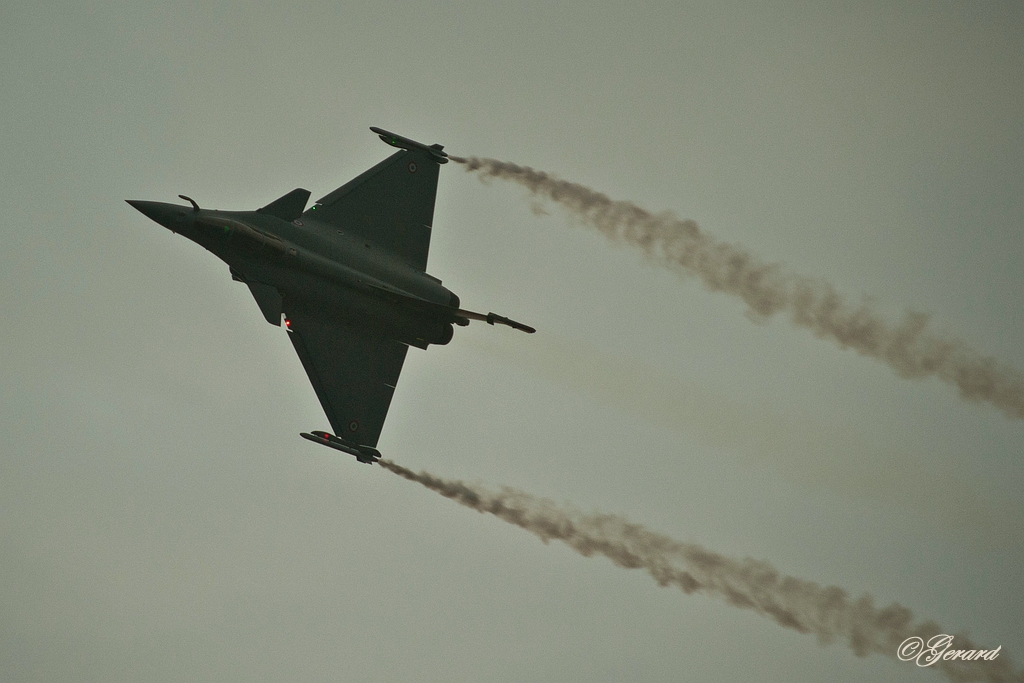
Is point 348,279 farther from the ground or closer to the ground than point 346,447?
farther from the ground

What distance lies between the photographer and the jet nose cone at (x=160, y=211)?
55.2 m

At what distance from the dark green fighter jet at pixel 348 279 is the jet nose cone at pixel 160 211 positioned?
34 millimetres

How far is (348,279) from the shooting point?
55.9 meters

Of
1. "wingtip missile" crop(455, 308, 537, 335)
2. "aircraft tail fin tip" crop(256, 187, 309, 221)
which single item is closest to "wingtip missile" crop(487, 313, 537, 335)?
"wingtip missile" crop(455, 308, 537, 335)

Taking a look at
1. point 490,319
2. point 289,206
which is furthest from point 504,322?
point 289,206

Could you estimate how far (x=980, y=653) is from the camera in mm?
58750

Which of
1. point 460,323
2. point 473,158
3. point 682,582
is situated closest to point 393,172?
point 473,158

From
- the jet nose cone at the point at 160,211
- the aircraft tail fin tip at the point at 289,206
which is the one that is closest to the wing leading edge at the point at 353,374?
the aircraft tail fin tip at the point at 289,206

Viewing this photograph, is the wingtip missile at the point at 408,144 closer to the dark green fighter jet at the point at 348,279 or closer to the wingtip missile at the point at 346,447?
the dark green fighter jet at the point at 348,279

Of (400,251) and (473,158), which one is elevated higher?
(473,158)

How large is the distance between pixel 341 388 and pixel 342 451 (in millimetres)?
2308

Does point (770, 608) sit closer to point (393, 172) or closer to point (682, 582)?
point (682, 582)

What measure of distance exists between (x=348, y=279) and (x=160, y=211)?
677 cm

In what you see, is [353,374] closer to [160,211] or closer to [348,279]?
[348,279]
